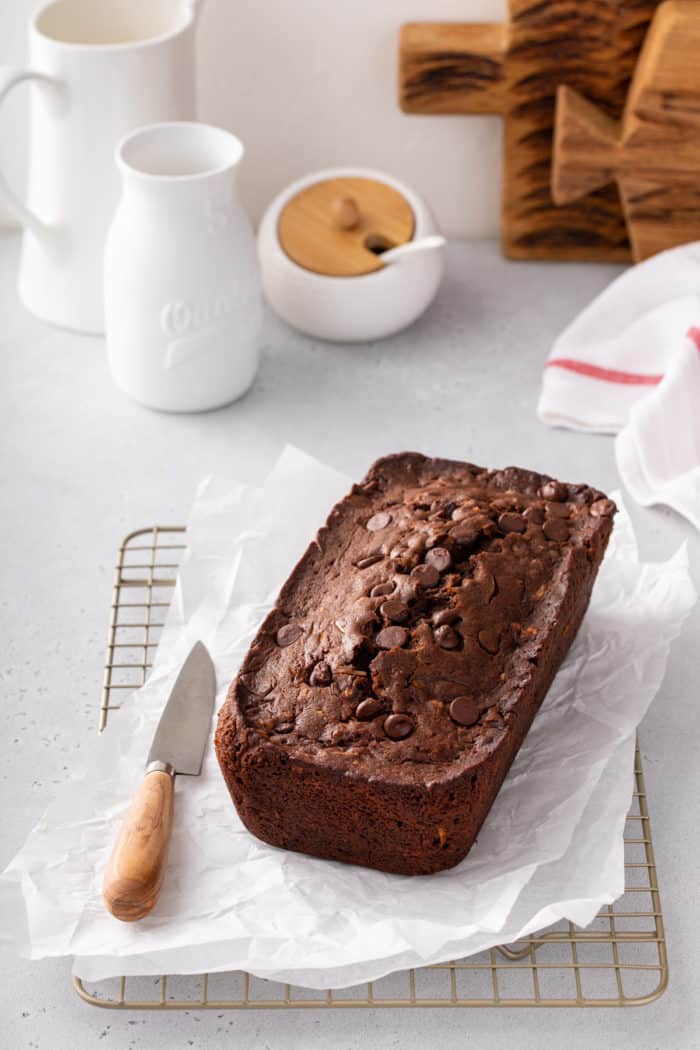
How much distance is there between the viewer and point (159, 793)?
50.2 inches

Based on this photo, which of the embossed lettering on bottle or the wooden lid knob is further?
the wooden lid knob

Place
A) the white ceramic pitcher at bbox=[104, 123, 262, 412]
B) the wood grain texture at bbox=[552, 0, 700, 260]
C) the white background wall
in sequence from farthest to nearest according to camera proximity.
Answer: the white background wall → the wood grain texture at bbox=[552, 0, 700, 260] → the white ceramic pitcher at bbox=[104, 123, 262, 412]

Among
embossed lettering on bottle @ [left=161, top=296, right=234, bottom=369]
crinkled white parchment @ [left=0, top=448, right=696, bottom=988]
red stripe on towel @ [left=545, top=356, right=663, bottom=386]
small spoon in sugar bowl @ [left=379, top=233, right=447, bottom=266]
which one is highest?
small spoon in sugar bowl @ [left=379, top=233, right=447, bottom=266]

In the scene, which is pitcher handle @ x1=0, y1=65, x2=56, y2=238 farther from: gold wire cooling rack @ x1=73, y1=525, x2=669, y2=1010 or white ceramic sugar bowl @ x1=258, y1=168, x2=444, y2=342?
gold wire cooling rack @ x1=73, y1=525, x2=669, y2=1010

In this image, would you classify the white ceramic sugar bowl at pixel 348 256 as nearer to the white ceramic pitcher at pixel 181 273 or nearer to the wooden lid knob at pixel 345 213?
the wooden lid knob at pixel 345 213

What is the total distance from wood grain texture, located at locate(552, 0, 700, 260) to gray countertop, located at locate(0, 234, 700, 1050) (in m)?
0.15

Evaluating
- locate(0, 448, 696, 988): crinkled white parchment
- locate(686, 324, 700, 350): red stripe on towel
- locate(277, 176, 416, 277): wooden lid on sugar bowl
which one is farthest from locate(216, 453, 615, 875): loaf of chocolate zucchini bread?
locate(277, 176, 416, 277): wooden lid on sugar bowl

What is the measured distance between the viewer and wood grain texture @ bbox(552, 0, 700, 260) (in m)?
1.85

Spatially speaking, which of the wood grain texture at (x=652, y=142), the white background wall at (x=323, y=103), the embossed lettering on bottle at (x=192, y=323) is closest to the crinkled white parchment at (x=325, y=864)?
the embossed lettering on bottle at (x=192, y=323)

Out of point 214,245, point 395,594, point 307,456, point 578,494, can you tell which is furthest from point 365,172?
point 395,594

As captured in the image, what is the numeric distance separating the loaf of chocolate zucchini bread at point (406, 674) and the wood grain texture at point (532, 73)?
79 cm

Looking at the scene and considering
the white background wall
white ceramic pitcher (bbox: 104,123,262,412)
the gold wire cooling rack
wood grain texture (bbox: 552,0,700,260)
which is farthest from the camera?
the white background wall

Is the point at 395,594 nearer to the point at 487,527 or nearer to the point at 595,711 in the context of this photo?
the point at 487,527

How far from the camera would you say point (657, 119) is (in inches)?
74.9
